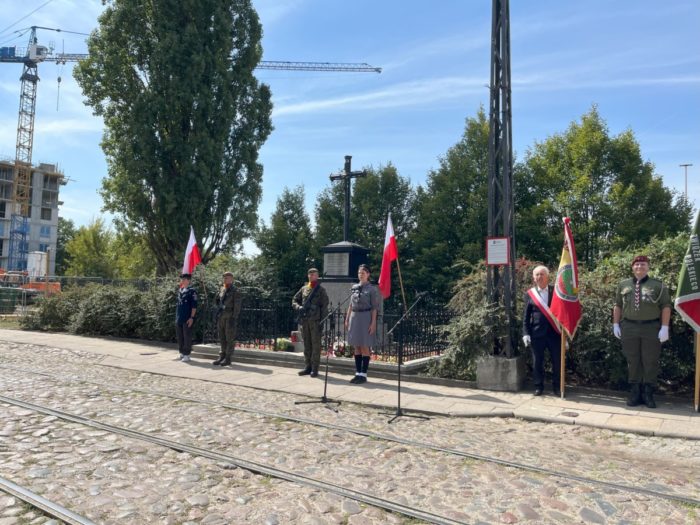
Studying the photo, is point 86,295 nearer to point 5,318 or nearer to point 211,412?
point 5,318

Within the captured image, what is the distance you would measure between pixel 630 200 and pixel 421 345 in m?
18.8

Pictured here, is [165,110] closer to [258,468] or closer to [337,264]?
[337,264]

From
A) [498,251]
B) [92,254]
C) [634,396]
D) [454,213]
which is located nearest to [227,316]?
[498,251]

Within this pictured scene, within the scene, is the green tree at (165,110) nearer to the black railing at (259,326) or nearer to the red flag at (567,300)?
the black railing at (259,326)

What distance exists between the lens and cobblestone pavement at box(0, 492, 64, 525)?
3.71 metres

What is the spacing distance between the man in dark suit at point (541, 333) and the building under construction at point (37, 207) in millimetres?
100290

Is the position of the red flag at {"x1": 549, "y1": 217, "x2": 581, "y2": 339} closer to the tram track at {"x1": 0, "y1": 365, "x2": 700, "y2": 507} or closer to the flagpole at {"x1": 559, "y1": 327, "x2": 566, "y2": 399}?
the flagpole at {"x1": 559, "y1": 327, "x2": 566, "y2": 399}

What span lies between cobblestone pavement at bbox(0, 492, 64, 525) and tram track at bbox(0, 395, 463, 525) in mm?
1580

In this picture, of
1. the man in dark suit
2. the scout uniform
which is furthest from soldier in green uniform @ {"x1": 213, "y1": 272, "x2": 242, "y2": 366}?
the man in dark suit

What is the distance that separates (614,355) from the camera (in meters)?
8.24

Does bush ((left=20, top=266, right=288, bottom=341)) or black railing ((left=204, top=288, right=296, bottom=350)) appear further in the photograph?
bush ((left=20, top=266, right=288, bottom=341))

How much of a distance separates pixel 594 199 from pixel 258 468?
2531 centimetres

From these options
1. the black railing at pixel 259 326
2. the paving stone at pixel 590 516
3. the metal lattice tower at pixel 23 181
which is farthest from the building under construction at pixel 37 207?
the paving stone at pixel 590 516

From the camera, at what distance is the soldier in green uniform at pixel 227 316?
38.7 feet
